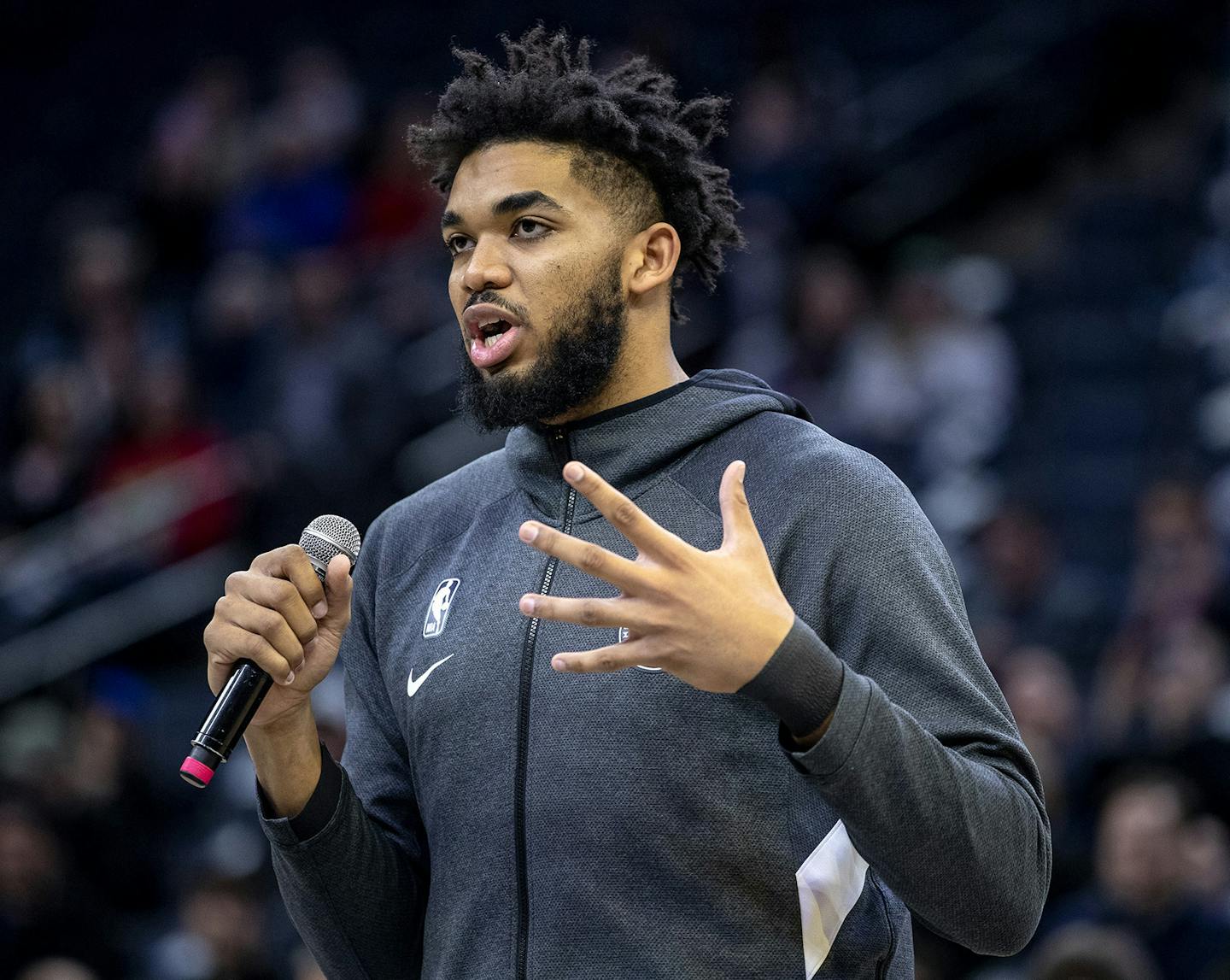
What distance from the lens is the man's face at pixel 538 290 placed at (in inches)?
101

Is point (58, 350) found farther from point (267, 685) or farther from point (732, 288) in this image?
point (267, 685)

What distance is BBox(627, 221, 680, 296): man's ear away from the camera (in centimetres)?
265

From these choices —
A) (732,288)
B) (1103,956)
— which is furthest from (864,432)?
(1103,956)

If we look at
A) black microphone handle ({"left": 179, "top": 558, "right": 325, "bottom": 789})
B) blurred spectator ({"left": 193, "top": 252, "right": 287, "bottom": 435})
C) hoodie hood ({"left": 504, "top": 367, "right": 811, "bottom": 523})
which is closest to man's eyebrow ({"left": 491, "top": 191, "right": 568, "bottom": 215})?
hoodie hood ({"left": 504, "top": 367, "right": 811, "bottom": 523})

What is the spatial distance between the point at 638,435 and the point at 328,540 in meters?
0.46

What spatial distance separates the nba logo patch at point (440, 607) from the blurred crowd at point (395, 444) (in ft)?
8.56

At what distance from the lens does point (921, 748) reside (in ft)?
6.98

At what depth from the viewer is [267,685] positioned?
2.37 m

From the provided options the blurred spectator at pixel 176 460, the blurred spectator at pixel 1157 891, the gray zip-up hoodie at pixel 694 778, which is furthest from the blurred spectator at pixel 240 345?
the gray zip-up hoodie at pixel 694 778

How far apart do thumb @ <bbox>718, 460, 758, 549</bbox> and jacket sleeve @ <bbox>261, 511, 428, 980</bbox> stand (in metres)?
0.74

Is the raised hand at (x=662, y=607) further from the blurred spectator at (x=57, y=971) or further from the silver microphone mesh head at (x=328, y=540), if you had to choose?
the blurred spectator at (x=57, y=971)

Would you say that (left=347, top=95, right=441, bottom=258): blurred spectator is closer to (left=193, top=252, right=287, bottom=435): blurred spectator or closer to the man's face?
(left=193, top=252, right=287, bottom=435): blurred spectator

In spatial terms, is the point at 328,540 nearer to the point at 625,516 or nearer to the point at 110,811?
the point at 625,516

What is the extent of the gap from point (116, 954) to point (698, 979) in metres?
4.84
